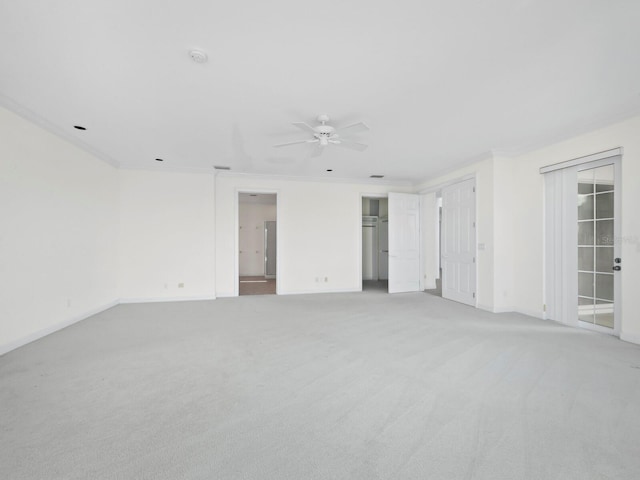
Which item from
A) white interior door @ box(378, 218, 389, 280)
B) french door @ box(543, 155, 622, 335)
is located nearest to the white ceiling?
french door @ box(543, 155, 622, 335)

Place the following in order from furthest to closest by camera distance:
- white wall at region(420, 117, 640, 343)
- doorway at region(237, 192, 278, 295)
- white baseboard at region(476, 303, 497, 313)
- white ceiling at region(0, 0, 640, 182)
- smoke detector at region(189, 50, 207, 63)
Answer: doorway at region(237, 192, 278, 295)
white baseboard at region(476, 303, 497, 313)
white wall at region(420, 117, 640, 343)
smoke detector at region(189, 50, 207, 63)
white ceiling at region(0, 0, 640, 182)

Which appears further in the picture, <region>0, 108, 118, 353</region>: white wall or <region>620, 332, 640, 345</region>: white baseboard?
<region>620, 332, 640, 345</region>: white baseboard

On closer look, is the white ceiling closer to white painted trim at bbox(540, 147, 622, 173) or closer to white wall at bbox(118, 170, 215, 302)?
white painted trim at bbox(540, 147, 622, 173)

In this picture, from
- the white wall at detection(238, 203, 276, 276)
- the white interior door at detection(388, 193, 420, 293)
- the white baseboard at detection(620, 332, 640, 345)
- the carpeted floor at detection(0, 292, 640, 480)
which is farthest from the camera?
the white wall at detection(238, 203, 276, 276)

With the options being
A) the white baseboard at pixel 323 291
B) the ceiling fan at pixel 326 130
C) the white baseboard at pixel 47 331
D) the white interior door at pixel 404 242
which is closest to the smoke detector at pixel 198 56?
the ceiling fan at pixel 326 130

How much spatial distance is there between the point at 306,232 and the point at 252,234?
4.15m

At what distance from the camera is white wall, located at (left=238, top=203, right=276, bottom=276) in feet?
33.8

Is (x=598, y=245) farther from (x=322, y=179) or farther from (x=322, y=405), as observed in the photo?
(x=322, y=179)

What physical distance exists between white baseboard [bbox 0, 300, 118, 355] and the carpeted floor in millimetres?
126

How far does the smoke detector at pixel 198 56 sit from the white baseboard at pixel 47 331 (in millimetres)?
3504

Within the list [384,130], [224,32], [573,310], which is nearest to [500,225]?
[573,310]

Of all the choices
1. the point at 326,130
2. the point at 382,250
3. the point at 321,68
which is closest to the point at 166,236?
the point at 326,130

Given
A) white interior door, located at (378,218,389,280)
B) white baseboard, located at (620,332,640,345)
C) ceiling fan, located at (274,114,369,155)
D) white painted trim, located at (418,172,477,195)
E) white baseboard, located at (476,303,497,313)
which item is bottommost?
white baseboard, located at (476,303,497,313)

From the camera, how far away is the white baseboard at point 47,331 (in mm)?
3143
